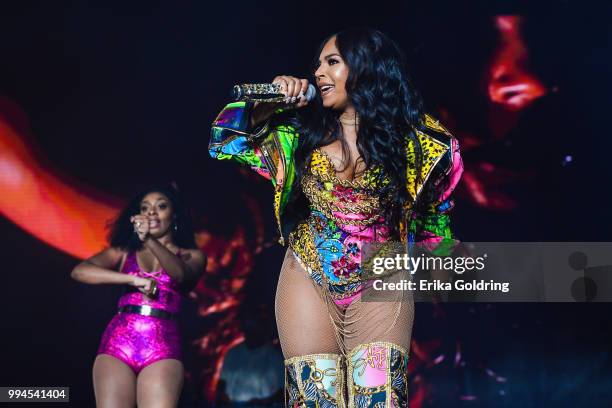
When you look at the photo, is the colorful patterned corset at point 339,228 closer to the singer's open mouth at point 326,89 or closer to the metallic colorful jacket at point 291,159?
the metallic colorful jacket at point 291,159

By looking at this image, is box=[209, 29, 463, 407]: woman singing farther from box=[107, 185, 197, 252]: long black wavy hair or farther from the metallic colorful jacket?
box=[107, 185, 197, 252]: long black wavy hair

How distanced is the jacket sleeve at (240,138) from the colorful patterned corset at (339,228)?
20 cm

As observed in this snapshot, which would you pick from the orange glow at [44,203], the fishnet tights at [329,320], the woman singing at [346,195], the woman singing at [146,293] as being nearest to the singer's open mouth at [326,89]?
the woman singing at [346,195]

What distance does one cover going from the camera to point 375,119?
2316mm

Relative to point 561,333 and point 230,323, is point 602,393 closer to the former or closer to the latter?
point 561,333

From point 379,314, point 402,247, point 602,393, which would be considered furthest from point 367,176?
point 602,393

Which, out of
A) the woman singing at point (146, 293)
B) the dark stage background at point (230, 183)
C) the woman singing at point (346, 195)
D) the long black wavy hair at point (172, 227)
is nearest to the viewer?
the woman singing at point (346, 195)

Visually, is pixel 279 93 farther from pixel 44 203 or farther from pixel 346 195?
pixel 44 203

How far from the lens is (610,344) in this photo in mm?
4832

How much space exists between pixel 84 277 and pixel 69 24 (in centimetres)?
169

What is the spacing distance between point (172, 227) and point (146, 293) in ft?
1.63

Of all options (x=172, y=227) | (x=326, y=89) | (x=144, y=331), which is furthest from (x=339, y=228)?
(x=172, y=227)

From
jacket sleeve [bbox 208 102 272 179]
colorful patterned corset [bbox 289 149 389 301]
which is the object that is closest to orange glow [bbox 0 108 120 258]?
jacket sleeve [bbox 208 102 272 179]

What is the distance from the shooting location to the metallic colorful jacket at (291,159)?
7.53 ft
